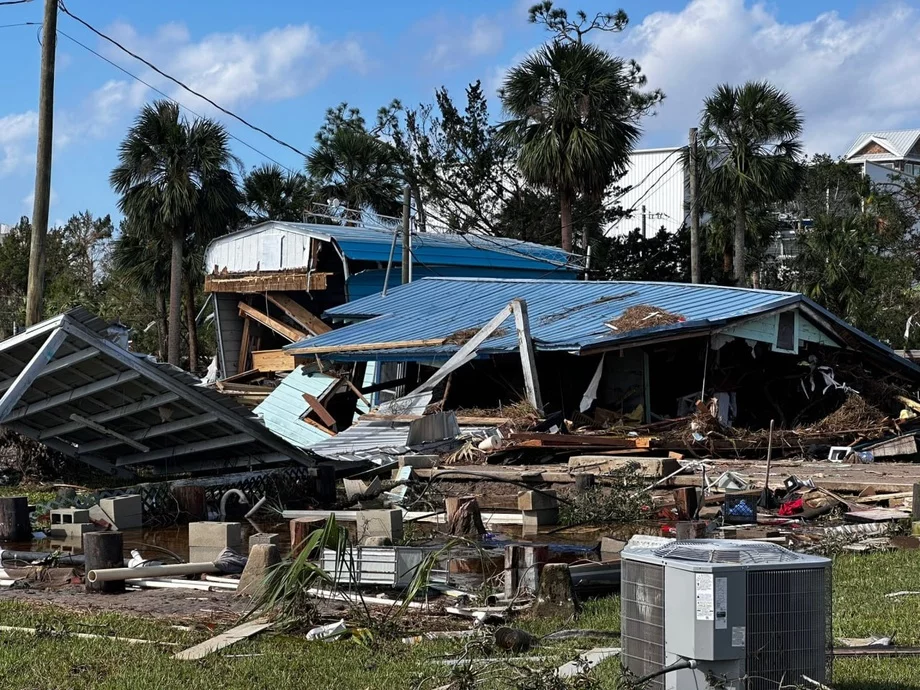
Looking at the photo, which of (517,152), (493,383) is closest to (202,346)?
(517,152)

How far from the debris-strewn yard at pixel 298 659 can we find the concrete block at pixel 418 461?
971 centimetres

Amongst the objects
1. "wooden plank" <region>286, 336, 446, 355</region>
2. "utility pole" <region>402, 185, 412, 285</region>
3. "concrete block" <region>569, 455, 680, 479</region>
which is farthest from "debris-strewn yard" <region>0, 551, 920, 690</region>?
"utility pole" <region>402, 185, 412, 285</region>

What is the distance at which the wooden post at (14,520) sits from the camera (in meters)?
14.3

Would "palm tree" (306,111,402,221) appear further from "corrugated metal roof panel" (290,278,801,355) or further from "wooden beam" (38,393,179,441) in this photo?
"wooden beam" (38,393,179,441)

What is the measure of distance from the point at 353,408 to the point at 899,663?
20907mm

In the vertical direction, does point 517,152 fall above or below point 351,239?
above

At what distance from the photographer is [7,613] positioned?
8.59 metres

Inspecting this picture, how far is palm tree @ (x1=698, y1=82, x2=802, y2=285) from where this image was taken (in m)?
40.9

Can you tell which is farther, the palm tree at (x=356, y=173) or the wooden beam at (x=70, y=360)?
the palm tree at (x=356, y=173)

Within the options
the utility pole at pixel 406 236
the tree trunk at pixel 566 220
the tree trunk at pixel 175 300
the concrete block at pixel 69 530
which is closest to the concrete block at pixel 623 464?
the concrete block at pixel 69 530

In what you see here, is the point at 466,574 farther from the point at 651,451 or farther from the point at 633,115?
the point at 633,115

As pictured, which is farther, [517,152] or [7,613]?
[517,152]

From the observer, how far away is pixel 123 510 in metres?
15.0

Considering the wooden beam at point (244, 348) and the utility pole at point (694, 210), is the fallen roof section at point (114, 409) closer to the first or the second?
the wooden beam at point (244, 348)
